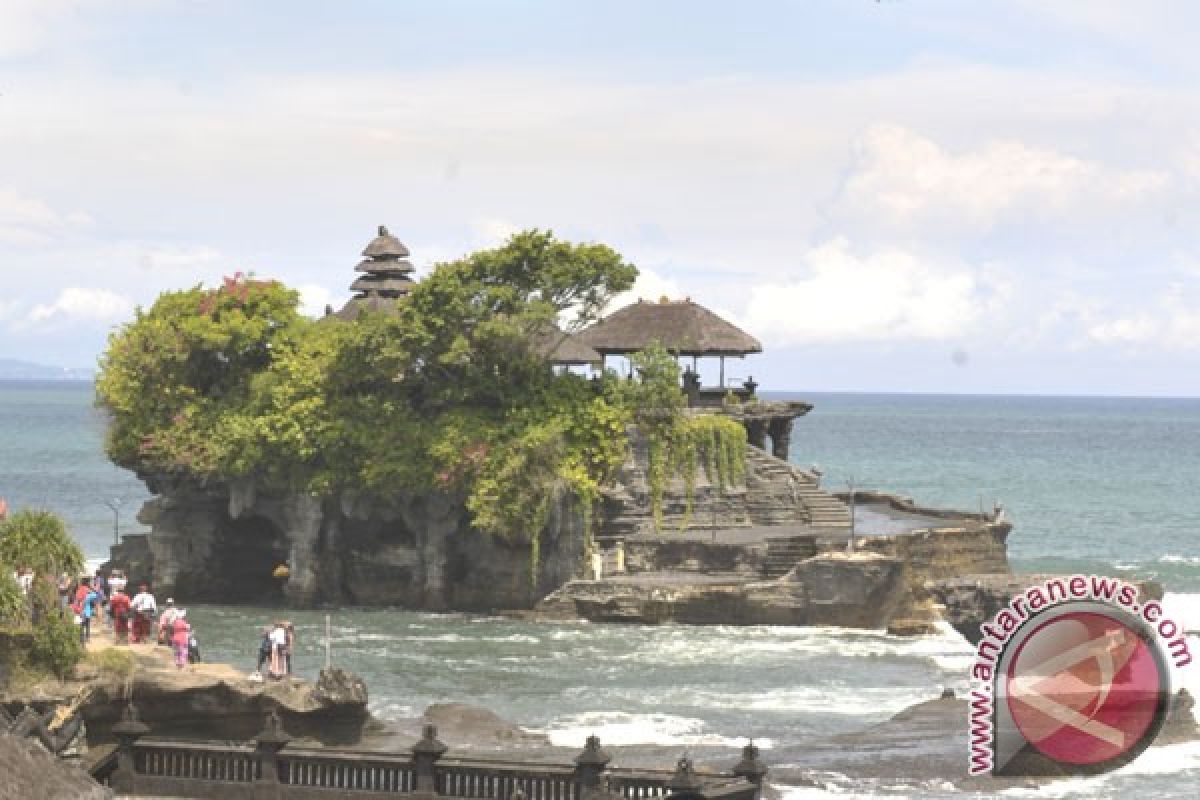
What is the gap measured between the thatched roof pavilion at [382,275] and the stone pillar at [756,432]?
11057 mm

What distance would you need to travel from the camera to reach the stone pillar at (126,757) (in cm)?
3225

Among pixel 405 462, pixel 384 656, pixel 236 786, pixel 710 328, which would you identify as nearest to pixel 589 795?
pixel 236 786

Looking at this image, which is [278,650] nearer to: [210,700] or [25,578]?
[210,700]

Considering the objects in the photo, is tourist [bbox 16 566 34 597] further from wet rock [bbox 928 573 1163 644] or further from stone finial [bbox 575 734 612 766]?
wet rock [bbox 928 573 1163 644]

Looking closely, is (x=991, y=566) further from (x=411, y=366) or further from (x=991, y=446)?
(x=991, y=446)

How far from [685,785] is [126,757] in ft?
26.9

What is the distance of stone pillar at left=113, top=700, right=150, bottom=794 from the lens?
32250mm

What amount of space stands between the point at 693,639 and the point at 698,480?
347 inches

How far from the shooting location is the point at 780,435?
A: 71.4 m

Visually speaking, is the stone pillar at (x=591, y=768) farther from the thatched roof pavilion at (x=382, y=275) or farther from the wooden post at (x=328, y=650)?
the thatched roof pavilion at (x=382, y=275)

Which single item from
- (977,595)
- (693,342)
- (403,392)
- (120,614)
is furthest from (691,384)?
(120,614)

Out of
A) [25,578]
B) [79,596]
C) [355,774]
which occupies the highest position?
[25,578]

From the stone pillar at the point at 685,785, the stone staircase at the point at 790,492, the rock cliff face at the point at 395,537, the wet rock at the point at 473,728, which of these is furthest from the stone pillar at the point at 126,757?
the stone staircase at the point at 790,492

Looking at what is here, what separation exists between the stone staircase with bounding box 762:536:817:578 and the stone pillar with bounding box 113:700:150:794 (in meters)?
28.9
